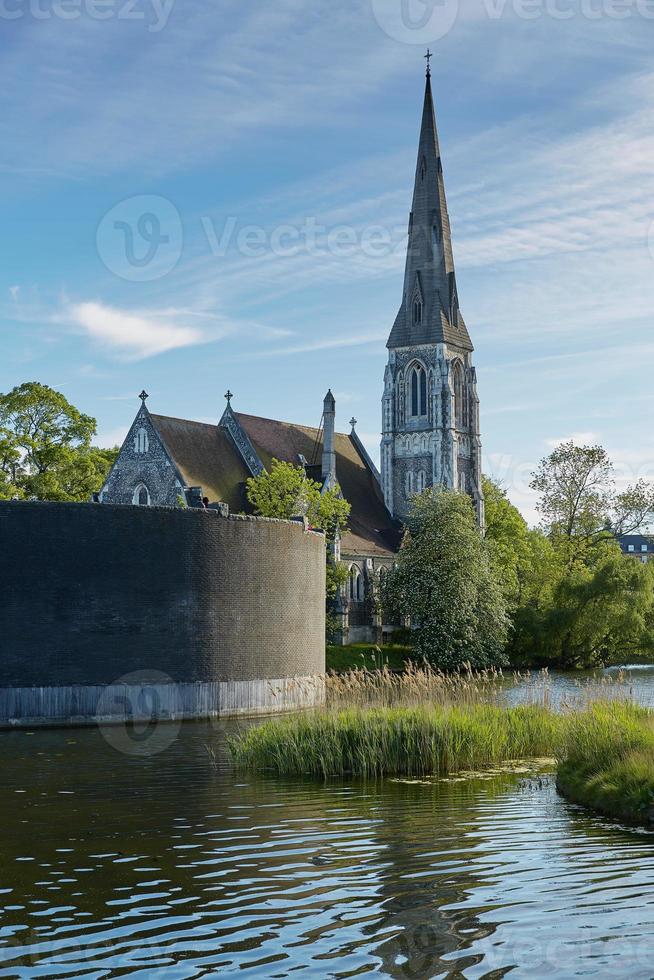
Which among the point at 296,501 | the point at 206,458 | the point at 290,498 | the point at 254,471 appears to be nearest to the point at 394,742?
the point at 296,501

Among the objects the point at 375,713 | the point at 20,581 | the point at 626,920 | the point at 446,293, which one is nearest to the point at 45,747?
the point at 20,581

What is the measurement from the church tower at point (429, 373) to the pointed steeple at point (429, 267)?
0.21 ft

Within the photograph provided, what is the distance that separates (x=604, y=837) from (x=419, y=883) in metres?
3.18

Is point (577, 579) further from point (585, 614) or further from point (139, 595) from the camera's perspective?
point (139, 595)

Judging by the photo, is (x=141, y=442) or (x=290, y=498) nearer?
(x=290, y=498)

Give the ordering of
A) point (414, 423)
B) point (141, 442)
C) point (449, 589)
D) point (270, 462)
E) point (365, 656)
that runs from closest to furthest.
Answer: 1. point (449, 589)
2. point (365, 656)
3. point (141, 442)
4. point (270, 462)
5. point (414, 423)

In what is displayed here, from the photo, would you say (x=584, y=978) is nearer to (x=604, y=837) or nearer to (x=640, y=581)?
(x=604, y=837)

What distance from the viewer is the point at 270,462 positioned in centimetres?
6481

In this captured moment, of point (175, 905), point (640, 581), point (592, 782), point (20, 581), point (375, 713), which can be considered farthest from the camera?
point (640, 581)

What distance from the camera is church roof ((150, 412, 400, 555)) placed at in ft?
199

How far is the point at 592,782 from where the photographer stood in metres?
16.0

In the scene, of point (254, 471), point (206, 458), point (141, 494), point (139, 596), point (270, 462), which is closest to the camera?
point (139, 596)

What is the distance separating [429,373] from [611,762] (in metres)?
59.0

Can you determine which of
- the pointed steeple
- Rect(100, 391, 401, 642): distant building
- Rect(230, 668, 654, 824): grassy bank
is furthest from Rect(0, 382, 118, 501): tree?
Rect(230, 668, 654, 824): grassy bank
